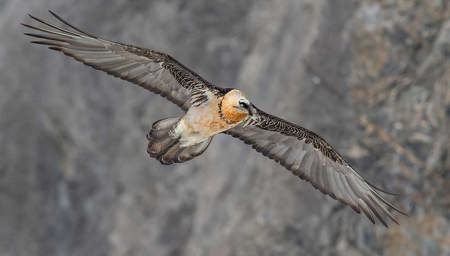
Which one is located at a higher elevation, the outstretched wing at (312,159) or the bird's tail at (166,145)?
the outstretched wing at (312,159)

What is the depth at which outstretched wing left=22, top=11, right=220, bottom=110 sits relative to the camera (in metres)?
9.20

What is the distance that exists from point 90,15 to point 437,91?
6.22m

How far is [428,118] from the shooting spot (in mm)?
12383

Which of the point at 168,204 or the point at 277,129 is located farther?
the point at 168,204

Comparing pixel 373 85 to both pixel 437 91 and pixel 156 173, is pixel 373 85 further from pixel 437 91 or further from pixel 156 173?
pixel 156 173

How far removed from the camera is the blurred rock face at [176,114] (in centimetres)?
1341

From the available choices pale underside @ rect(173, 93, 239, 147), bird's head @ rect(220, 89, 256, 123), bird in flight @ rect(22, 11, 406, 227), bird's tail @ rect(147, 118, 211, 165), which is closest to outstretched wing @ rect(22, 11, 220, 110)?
bird in flight @ rect(22, 11, 406, 227)

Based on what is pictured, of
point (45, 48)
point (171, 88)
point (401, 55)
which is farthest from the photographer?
point (45, 48)

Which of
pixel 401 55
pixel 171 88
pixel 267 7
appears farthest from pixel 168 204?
pixel 171 88

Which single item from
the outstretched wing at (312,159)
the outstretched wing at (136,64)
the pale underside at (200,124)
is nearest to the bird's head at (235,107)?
the pale underside at (200,124)

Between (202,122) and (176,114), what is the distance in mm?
6024

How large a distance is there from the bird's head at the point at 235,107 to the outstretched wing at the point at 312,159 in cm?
100

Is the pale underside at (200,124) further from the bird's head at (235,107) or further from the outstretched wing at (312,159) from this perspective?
the outstretched wing at (312,159)

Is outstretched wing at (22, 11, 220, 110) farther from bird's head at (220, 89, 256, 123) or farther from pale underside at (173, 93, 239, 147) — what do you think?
bird's head at (220, 89, 256, 123)
